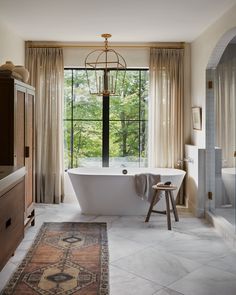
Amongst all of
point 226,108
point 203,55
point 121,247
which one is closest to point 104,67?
point 203,55

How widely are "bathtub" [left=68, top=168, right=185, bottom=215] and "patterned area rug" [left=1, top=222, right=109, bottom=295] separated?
2.06 ft

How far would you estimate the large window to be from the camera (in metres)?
5.95

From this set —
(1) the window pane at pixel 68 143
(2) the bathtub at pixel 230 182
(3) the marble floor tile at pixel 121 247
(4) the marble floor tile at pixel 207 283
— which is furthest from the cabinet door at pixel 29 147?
(2) the bathtub at pixel 230 182

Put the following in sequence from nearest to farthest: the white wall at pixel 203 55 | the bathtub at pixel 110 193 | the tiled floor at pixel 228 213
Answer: the white wall at pixel 203 55
the tiled floor at pixel 228 213
the bathtub at pixel 110 193

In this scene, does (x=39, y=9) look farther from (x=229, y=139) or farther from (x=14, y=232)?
(x=229, y=139)

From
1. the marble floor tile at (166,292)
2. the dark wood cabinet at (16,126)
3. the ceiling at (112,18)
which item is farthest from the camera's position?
the ceiling at (112,18)

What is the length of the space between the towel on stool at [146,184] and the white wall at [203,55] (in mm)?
885

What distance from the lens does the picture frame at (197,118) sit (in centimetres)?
519

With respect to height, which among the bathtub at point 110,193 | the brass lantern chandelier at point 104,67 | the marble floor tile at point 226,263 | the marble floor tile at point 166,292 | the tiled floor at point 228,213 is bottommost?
the marble floor tile at point 166,292

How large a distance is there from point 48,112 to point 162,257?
321 cm

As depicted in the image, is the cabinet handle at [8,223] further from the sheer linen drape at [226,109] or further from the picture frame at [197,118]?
the sheer linen drape at [226,109]

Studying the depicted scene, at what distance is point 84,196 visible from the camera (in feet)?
16.7

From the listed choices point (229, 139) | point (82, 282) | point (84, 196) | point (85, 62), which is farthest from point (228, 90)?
point (82, 282)

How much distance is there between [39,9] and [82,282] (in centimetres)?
308
